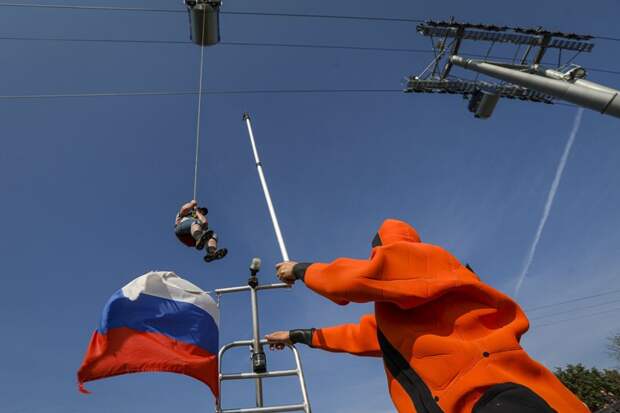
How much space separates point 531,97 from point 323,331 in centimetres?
1034

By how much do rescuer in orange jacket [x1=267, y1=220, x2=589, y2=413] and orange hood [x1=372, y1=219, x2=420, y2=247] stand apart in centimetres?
2

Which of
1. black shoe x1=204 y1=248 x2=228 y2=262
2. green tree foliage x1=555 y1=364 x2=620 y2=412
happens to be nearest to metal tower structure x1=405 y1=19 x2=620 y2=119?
black shoe x1=204 y1=248 x2=228 y2=262

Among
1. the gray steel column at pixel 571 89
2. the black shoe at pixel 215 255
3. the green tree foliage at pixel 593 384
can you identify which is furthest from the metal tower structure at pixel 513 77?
the green tree foliage at pixel 593 384

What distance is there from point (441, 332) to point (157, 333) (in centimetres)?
396

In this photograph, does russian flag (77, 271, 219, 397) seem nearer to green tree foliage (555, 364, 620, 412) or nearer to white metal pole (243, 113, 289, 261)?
white metal pole (243, 113, 289, 261)

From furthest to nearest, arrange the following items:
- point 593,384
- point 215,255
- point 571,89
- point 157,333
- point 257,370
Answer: point 593,384, point 215,255, point 571,89, point 157,333, point 257,370

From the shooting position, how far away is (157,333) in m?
5.26

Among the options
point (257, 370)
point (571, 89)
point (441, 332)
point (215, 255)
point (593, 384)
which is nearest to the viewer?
point (441, 332)

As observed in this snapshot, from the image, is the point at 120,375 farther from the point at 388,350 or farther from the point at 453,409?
the point at 453,409

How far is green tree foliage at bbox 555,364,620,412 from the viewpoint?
31720mm

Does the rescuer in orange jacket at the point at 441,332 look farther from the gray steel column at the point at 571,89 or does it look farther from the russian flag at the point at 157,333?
the gray steel column at the point at 571,89

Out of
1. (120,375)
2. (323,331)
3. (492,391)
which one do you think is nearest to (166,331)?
(120,375)

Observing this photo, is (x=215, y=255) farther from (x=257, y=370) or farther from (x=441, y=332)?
(x=441, y=332)

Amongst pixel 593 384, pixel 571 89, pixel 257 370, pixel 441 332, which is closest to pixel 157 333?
pixel 257 370
